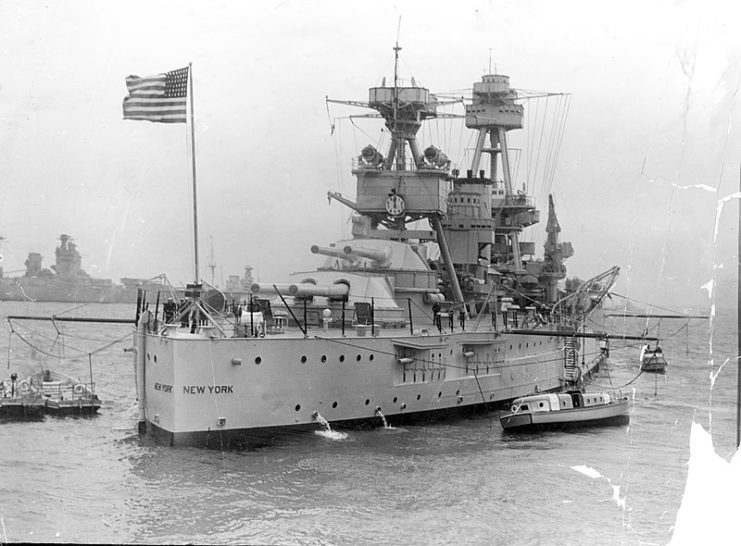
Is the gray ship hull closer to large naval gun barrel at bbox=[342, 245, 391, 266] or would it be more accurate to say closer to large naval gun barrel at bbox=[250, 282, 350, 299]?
large naval gun barrel at bbox=[250, 282, 350, 299]

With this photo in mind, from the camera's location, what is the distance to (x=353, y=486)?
21797mm

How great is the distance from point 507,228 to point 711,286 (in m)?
34.8

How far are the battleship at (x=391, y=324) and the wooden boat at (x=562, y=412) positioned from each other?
7.99 ft

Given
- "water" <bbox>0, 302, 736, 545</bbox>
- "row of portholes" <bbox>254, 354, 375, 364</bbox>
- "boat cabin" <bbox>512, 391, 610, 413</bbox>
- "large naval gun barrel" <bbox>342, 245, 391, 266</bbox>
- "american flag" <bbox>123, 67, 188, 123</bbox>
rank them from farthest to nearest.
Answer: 1. "large naval gun barrel" <bbox>342, 245, 391, 266</bbox>
2. "boat cabin" <bbox>512, 391, 610, 413</bbox>
3. "row of portholes" <bbox>254, 354, 375, 364</bbox>
4. "american flag" <bbox>123, 67, 188, 123</bbox>
5. "water" <bbox>0, 302, 736, 545</bbox>

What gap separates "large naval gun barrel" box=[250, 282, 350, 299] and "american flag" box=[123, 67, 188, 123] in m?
6.80

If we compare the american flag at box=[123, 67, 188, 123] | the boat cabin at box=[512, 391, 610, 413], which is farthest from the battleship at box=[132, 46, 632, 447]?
the american flag at box=[123, 67, 188, 123]

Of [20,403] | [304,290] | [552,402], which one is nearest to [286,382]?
[304,290]

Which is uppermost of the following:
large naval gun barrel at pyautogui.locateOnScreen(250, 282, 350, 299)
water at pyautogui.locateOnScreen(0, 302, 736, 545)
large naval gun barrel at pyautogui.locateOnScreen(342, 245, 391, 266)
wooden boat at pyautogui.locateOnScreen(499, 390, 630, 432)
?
large naval gun barrel at pyautogui.locateOnScreen(342, 245, 391, 266)

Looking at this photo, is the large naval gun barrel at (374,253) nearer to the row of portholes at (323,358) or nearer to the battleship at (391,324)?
the battleship at (391,324)

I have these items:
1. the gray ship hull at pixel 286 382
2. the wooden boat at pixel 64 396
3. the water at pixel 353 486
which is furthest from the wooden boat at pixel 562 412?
the wooden boat at pixel 64 396

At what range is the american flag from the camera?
24.0 meters

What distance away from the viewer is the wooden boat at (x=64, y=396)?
1294 inches

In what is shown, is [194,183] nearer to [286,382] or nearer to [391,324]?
[286,382]

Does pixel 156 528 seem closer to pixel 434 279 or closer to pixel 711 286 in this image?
pixel 711 286
